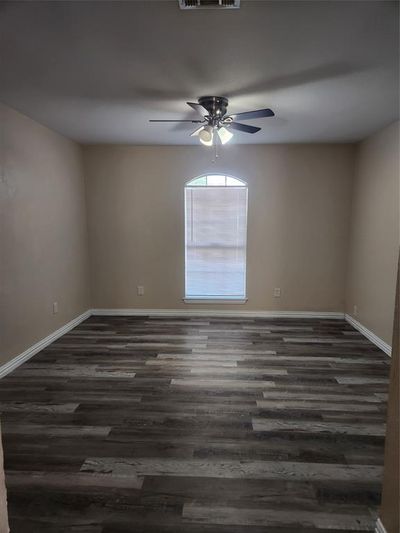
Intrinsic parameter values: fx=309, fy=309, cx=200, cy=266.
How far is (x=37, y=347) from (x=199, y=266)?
2392mm

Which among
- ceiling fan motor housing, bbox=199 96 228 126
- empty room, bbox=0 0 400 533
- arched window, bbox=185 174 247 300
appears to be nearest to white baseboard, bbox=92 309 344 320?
empty room, bbox=0 0 400 533

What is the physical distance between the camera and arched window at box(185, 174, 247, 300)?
456 cm

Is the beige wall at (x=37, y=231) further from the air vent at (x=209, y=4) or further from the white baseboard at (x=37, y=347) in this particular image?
the air vent at (x=209, y=4)

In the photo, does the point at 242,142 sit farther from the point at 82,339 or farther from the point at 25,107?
the point at 82,339

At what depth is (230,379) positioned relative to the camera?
9.36ft

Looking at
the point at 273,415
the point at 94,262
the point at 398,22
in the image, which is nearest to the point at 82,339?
the point at 94,262

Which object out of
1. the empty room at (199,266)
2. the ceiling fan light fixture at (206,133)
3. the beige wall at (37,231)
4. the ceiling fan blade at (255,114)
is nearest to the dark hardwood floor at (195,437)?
the empty room at (199,266)

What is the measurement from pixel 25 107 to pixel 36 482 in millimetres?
3042

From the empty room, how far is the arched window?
0.11 ft

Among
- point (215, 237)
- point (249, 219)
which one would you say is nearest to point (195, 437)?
point (215, 237)

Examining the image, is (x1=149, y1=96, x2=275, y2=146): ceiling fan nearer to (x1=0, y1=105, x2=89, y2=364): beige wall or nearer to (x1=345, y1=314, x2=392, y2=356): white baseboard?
(x1=0, y1=105, x2=89, y2=364): beige wall

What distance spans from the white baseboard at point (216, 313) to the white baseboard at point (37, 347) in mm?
481

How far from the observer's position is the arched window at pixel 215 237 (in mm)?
4559

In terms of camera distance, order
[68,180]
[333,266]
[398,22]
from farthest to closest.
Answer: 1. [333,266]
2. [68,180]
3. [398,22]
